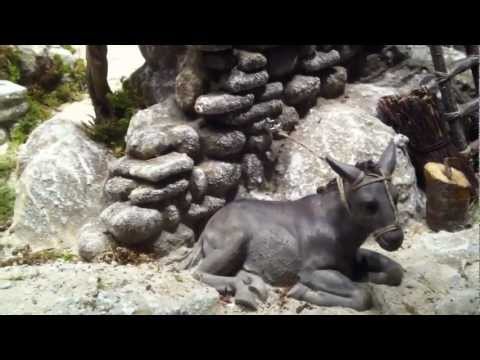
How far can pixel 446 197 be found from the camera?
18.0 feet

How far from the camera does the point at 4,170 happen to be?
20.6 feet

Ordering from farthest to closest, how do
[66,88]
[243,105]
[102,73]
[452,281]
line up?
[66,88] < [102,73] < [243,105] < [452,281]

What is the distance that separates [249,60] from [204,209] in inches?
63.7

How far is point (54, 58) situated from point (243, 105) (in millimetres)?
4437

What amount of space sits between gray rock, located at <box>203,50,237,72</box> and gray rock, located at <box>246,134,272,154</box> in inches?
31.1

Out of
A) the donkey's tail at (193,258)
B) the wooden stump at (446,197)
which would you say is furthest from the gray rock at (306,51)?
the donkey's tail at (193,258)

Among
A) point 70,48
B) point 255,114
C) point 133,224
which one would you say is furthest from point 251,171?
point 70,48

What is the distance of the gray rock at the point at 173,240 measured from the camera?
4.95 m

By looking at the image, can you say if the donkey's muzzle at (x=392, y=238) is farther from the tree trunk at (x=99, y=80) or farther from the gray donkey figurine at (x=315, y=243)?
the tree trunk at (x=99, y=80)

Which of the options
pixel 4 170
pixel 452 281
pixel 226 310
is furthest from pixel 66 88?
pixel 452 281

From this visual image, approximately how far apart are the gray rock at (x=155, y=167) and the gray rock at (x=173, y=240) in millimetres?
578

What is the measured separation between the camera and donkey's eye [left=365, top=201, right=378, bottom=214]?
14.4ft

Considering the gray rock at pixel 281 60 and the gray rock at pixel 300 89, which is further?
the gray rock at pixel 300 89
